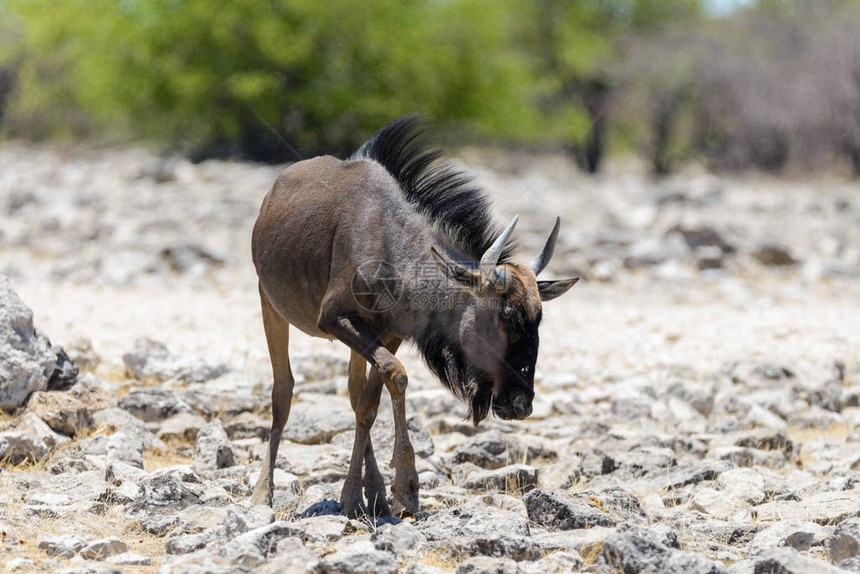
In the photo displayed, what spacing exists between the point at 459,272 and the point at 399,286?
0.48 meters

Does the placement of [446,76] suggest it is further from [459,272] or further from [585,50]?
[459,272]

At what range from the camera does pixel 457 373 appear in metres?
5.88

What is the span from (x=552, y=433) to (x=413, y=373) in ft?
6.13

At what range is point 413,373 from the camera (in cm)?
966

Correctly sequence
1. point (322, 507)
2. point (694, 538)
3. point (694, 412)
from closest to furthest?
1. point (694, 538)
2. point (322, 507)
3. point (694, 412)

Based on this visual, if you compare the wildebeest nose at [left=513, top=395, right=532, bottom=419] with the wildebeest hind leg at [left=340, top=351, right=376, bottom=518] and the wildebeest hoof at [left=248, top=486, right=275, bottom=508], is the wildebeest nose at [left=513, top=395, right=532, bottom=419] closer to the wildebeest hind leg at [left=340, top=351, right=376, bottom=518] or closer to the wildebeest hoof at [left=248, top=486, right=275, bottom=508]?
the wildebeest hind leg at [left=340, top=351, right=376, bottom=518]

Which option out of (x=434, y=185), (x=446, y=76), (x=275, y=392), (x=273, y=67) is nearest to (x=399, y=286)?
(x=434, y=185)

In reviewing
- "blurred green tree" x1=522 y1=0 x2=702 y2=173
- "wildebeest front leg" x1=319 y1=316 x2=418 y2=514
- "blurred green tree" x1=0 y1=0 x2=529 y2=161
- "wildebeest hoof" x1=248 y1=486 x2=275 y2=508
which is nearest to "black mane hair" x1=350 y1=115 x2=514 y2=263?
"wildebeest front leg" x1=319 y1=316 x2=418 y2=514

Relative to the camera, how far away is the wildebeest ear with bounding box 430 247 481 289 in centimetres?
566

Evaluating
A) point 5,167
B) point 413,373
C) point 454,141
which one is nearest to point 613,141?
point 454,141

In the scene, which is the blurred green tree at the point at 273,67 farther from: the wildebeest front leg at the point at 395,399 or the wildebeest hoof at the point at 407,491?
the wildebeest hoof at the point at 407,491

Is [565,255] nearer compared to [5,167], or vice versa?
[565,255]

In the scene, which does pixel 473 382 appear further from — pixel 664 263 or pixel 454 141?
pixel 454 141

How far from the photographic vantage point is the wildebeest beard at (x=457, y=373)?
19.0ft
